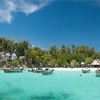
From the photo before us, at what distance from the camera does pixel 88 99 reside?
11633mm

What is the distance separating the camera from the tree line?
58.2 meters

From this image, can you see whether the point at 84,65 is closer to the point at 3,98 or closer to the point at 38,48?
the point at 38,48

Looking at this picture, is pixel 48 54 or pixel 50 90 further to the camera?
pixel 48 54

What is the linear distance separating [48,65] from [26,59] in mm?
11244

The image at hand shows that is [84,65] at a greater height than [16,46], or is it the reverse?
[16,46]

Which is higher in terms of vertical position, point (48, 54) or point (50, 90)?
point (48, 54)

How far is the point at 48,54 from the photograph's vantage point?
63906 mm

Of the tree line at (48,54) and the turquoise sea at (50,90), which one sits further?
the tree line at (48,54)

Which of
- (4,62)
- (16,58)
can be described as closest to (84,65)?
(16,58)

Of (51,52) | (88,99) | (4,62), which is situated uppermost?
(51,52)

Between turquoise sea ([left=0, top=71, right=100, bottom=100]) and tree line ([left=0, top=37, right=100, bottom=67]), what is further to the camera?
tree line ([left=0, top=37, right=100, bottom=67])

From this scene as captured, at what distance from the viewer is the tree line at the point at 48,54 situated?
5816 centimetres

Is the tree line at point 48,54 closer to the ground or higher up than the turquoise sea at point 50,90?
higher up

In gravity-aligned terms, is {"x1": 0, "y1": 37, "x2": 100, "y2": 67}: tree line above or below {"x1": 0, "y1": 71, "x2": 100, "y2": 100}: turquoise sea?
above
